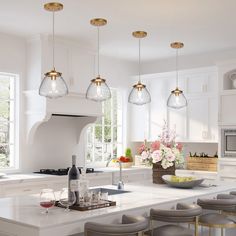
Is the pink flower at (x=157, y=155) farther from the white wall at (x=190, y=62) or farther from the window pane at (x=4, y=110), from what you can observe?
the window pane at (x=4, y=110)

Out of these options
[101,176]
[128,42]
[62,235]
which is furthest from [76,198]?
[128,42]

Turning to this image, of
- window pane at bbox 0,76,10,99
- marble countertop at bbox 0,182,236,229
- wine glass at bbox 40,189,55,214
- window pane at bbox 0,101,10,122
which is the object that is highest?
window pane at bbox 0,76,10,99

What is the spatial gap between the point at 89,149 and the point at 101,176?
3.45ft

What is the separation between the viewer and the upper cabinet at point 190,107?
640 centimetres

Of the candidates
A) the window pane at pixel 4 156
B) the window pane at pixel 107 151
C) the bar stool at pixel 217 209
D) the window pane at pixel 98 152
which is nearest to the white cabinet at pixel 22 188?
the window pane at pixel 4 156

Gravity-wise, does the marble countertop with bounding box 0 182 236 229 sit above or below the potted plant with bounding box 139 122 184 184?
below

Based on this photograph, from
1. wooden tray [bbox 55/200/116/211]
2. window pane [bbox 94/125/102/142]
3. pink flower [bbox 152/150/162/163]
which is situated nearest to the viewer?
wooden tray [bbox 55/200/116/211]

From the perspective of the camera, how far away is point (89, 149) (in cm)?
700

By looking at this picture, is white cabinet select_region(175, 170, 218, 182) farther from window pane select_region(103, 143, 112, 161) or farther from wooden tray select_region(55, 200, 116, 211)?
wooden tray select_region(55, 200, 116, 211)

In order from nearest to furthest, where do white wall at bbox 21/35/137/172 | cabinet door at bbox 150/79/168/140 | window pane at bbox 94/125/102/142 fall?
white wall at bbox 21/35/137/172
cabinet door at bbox 150/79/168/140
window pane at bbox 94/125/102/142

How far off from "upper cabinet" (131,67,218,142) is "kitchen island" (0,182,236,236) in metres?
2.27

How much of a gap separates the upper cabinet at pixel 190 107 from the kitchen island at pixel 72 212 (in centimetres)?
227

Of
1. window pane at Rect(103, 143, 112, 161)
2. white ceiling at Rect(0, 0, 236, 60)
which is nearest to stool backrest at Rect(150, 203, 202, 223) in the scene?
white ceiling at Rect(0, 0, 236, 60)

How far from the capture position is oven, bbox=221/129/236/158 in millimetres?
6020
